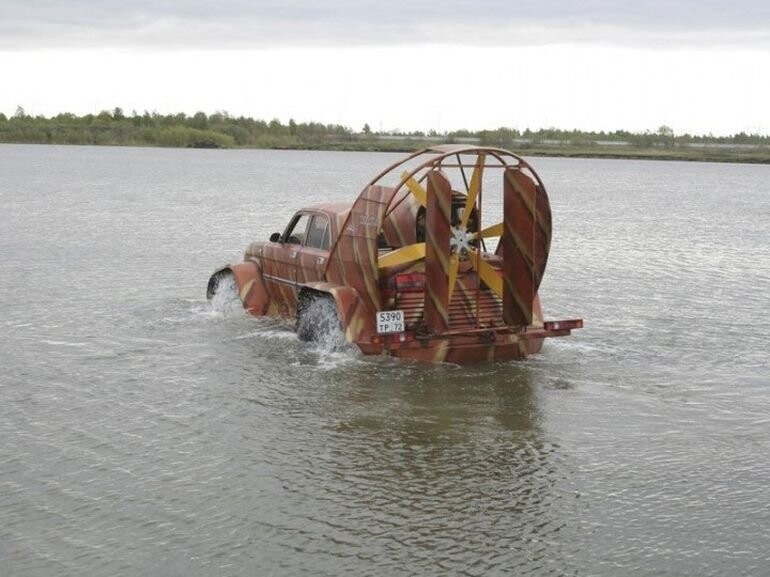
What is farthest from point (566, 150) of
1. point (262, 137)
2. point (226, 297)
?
point (226, 297)

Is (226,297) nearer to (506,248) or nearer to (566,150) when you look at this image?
(506,248)

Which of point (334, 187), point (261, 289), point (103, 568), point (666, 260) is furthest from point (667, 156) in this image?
point (103, 568)

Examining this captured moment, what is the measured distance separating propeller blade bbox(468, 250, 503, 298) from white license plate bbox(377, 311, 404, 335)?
1062 millimetres

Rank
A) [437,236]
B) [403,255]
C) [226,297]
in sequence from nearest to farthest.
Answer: [437,236] → [403,255] → [226,297]

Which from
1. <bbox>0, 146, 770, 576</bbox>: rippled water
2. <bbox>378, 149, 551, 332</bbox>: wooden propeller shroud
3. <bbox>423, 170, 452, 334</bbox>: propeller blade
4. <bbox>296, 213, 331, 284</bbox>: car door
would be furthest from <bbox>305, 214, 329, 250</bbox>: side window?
<bbox>423, 170, 452, 334</bbox>: propeller blade

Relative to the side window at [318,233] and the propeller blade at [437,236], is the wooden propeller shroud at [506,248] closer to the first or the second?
the propeller blade at [437,236]

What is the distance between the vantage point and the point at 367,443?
1006 centimetres

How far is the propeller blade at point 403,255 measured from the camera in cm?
1276

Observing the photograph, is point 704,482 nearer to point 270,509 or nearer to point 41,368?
point 270,509

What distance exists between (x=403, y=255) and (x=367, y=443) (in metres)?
3.33

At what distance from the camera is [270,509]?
8422mm

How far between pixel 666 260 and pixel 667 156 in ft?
374

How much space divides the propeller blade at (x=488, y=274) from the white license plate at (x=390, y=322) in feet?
3.48

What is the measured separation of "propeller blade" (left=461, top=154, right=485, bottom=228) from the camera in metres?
12.5
